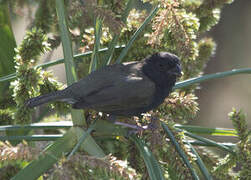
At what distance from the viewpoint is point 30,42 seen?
1565mm

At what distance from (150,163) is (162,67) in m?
0.89

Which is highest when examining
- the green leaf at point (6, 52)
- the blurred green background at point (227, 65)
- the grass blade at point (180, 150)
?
the green leaf at point (6, 52)

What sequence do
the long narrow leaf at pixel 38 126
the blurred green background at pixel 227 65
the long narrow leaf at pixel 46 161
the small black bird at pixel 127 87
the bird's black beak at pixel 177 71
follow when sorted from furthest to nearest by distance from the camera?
the blurred green background at pixel 227 65 < the bird's black beak at pixel 177 71 < the small black bird at pixel 127 87 < the long narrow leaf at pixel 38 126 < the long narrow leaf at pixel 46 161

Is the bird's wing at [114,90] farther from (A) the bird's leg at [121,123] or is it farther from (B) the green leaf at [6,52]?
(B) the green leaf at [6,52]

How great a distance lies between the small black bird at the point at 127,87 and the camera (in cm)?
185

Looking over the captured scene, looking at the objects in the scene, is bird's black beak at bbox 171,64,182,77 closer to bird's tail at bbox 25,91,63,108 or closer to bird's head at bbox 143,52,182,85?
bird's head at bbox 143,52,182,85

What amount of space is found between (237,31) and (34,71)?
212 inches

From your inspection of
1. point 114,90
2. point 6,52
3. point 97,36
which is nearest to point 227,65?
point 114,90

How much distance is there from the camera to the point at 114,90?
1.98 metres

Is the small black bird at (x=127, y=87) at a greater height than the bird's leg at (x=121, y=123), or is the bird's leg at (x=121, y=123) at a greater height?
the small black bird at (x=127, y=87)

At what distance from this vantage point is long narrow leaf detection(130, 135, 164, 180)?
1.34m

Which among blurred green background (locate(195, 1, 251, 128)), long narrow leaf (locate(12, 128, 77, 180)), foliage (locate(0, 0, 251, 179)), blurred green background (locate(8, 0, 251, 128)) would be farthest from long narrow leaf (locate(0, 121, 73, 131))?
blurred green background (locate(195, 1, 251, 128))

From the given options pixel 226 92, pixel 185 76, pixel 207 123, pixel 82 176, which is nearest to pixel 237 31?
pixel 226 92

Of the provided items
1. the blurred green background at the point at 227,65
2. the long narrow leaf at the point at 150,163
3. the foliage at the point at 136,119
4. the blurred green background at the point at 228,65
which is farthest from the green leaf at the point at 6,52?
the blurred green background at the point at 228,65
